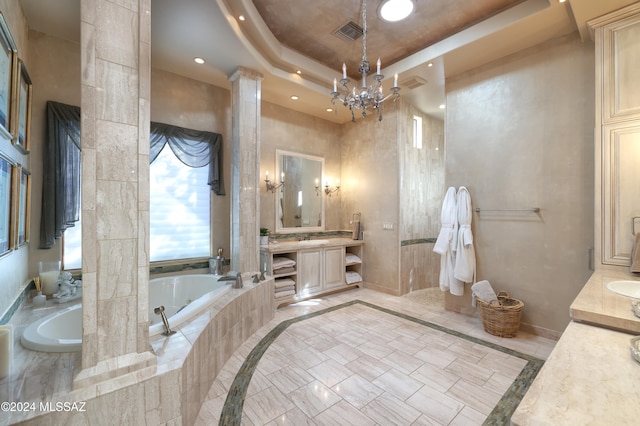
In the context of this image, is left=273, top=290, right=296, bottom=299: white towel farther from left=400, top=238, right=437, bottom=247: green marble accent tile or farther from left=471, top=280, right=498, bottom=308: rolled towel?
left=471, top=280, right=498, bottom=308: rolled towel

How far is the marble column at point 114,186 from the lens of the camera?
48.8 inches

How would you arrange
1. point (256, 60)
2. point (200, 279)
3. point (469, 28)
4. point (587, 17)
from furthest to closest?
1. point (200, 279)
2. point (256, 60)
3. point (469, 28)
4. point (587, 17)

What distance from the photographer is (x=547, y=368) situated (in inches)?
34.3

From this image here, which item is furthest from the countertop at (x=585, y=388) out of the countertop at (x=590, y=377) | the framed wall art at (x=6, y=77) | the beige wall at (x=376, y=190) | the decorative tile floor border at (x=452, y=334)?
the beige wall at (x=376, y=190)

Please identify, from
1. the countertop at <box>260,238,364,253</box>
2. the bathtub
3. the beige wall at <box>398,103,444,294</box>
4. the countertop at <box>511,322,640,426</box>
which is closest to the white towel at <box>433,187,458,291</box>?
the beige wall at <box>398,103,444,294</box>

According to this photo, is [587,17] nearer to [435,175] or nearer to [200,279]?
[435,175]

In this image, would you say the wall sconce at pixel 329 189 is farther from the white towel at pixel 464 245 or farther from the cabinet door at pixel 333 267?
the white towel at pixel 464 245

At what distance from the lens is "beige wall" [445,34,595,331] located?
253 cm

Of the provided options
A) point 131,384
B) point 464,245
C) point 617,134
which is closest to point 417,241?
point 464,245

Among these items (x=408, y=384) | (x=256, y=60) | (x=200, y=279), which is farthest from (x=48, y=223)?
(x=408, y=384)

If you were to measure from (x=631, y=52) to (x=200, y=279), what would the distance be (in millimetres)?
4431

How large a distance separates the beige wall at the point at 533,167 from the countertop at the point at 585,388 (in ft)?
6.48

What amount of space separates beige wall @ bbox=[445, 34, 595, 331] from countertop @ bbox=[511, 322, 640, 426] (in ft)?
6.48

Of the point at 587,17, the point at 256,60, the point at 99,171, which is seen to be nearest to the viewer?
the point at 99,171
